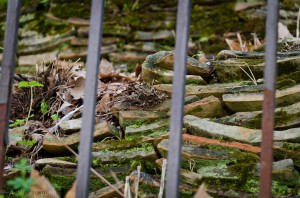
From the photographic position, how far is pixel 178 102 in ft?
5.25

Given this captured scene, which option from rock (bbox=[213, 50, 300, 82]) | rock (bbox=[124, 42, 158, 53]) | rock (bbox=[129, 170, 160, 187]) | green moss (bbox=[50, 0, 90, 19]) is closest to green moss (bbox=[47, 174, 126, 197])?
rock (bbox=[129, 170, 160, 187])

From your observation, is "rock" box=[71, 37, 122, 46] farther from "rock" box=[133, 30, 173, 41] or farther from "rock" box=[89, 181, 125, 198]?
"rock" box=[89, 181, 125, 198]

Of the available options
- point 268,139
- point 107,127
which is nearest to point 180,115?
point 268,139

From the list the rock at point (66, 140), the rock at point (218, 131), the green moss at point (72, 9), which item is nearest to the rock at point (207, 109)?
the rock at point (218, 131)

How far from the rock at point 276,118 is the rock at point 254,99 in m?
0.03

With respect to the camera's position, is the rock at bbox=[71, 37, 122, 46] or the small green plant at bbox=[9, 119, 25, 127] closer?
the small green plant at bbox=[9, 119, 25, 127]

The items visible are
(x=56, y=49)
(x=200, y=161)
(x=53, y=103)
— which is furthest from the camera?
(x=56, y=49)

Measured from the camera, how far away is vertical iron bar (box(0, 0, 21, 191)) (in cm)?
170

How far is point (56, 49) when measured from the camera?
171 inches

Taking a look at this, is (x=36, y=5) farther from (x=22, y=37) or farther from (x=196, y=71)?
(x=196, y=71)

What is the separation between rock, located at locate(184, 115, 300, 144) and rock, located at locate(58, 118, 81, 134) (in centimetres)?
51

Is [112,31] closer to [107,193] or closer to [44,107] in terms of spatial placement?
[44,107]

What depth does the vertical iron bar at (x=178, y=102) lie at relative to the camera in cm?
157

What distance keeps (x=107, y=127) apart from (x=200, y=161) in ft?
1.60
